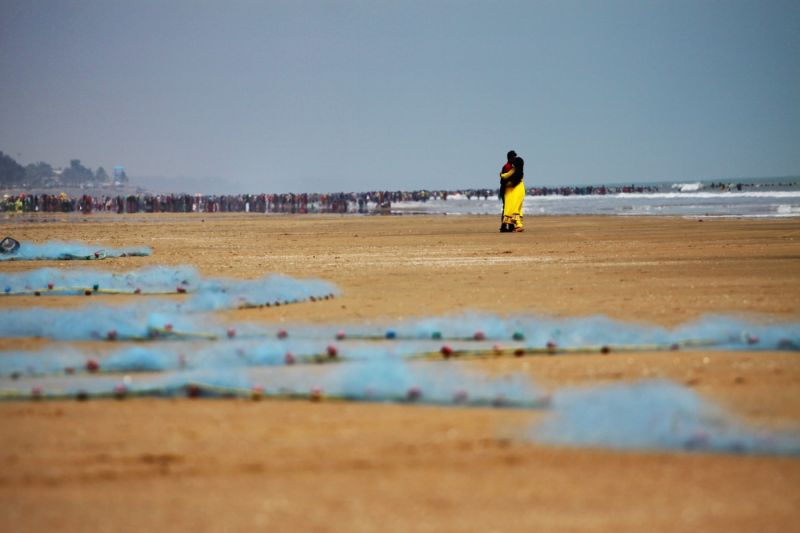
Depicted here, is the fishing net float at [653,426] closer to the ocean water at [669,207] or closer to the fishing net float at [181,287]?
the fishing net float at [181,287]

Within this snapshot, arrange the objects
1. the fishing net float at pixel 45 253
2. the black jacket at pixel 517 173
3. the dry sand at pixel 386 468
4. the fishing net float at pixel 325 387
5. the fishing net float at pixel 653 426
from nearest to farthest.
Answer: the dry sand at pixel 386 468
the fishing net float at pixel 653 426
the fishing net float at pixel 325 387
the fishing net float at pixel 45 253
the black jacket at pixel 517 173

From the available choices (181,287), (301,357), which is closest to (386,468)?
(301,357)

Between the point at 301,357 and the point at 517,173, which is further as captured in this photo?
the point at 517,173

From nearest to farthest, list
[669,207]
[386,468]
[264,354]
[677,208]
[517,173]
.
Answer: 1. [386,468]
2. [264,354]
3. [517,173]
4. [677,208]
5. [669,207]

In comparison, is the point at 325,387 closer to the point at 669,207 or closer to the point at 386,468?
the point at 386,468

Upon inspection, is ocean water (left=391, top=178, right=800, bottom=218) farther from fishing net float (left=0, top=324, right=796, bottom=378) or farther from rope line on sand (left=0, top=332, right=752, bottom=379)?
fishing net float (left=0, top=324, right=796, bottom=378)

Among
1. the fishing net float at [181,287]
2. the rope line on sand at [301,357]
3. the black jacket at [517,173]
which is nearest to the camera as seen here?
the rope line on sand at [301,357]

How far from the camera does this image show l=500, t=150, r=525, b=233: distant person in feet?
75.9

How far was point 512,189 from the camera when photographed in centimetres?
2377

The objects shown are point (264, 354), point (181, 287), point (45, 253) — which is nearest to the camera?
point (264, 354)

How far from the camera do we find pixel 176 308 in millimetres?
9852

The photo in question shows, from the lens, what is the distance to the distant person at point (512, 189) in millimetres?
23141

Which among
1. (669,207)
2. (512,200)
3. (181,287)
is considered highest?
(512,200)

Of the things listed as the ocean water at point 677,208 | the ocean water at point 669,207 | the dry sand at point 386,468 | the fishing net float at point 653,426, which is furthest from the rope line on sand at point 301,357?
the ocean water at point 677,208
